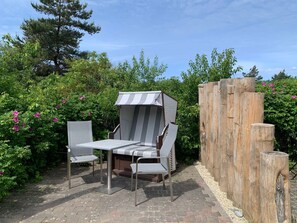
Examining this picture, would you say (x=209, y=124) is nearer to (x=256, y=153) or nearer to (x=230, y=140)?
(x=230, y=140)

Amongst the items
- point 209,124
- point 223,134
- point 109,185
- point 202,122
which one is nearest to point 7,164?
point 109,185

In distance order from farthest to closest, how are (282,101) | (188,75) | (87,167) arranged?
1. (188,75)
2. (87,167)
3. (282,101)

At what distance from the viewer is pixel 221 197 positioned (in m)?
4.04

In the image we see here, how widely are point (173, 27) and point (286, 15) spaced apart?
388 cm

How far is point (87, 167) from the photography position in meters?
6.07

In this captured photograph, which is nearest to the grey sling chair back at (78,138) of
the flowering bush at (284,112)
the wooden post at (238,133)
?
the wooden post at (238,133)

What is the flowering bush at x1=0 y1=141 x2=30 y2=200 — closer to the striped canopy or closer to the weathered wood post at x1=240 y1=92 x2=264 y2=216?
the striped canopy

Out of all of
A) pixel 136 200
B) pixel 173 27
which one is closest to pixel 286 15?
pixel 173 27

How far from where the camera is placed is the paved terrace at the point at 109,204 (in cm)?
338

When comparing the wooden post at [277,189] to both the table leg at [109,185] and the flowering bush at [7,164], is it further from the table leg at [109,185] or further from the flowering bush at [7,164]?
the flowering bush at [7,164]

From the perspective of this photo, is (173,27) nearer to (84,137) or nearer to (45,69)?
(84,137)

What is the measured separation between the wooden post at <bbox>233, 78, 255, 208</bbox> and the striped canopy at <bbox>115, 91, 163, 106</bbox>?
5.99 feet

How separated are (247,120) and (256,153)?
0.47 m

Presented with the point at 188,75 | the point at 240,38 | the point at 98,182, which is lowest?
the point at 98,182
